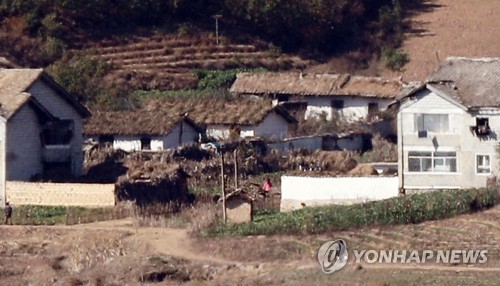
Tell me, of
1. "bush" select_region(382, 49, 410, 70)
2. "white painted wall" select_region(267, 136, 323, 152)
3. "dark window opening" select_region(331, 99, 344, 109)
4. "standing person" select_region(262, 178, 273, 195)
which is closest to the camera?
"standing person" select_region(262, 178, 273, 195)

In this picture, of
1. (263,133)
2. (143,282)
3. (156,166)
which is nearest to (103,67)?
(263,133)

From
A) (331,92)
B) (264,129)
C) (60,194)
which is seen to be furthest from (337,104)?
(60,194)

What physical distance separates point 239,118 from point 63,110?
1007 centimetres

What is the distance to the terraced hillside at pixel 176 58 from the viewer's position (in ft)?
203

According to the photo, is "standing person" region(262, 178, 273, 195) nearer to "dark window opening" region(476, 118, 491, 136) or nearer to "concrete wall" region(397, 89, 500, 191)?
"concrete wall" region(397, 89, 500, 191)

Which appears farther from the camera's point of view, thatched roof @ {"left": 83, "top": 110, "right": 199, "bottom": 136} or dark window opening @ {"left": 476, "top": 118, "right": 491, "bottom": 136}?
thatched roof @ {"left": 83, "top": 110, "right": 199, "bottom": 136}

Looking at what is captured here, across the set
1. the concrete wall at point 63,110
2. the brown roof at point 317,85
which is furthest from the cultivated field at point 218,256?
the brown roof at point 317,85

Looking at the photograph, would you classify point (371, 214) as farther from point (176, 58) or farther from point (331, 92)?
point (176, 58)

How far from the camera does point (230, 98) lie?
57.3 meters

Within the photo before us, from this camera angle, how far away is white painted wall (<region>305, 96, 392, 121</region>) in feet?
187

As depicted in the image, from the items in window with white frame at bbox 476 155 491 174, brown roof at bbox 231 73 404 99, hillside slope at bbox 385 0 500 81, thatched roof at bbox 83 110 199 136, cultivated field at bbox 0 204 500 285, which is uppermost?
hillside slope at bbox 385 0 500 81

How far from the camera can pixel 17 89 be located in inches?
1673

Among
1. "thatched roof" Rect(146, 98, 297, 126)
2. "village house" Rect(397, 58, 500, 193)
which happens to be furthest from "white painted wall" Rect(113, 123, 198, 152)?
"village house" Rect(397, 58, 500, 193)

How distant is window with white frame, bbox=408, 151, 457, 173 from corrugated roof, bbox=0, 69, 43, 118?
9.53 metres
